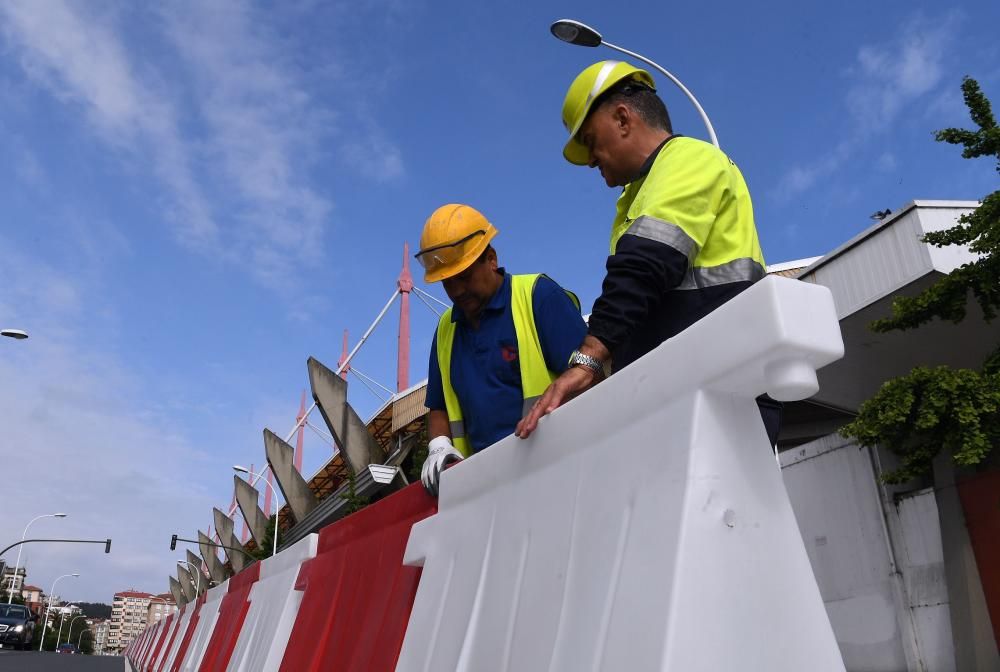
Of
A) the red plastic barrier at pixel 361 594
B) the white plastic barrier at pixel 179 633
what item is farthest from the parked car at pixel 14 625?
the red plastic barrier at pixel 361 594

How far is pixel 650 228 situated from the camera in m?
1.70

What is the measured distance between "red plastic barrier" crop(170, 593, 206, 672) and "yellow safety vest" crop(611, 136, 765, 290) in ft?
24.2

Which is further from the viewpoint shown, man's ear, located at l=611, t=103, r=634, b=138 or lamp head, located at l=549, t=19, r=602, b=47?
lamp head, located at l=549, t=19, r=602, b=47

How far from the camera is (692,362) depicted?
3.89 ft

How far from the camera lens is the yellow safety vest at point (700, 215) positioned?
1.72m

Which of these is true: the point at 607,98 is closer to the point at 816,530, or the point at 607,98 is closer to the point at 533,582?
the point at 533,582

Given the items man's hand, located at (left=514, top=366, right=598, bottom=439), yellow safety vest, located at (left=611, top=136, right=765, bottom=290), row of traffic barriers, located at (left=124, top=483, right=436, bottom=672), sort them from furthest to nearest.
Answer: row of traffic barriers, located at (left=124, top=483, right=436, bottom=672) → yellow safety vest, located at (left=611, top=136, right=765, bottom=290) → man's hand, located at (left=514, top=366, right=598, bottom=439)

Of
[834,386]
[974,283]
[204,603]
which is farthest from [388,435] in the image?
[974,283]

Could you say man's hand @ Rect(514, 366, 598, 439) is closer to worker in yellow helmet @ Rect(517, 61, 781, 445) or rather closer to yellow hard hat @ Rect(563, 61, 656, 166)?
worker in yellow helmet @ Rect(517, 61, 781, 445)

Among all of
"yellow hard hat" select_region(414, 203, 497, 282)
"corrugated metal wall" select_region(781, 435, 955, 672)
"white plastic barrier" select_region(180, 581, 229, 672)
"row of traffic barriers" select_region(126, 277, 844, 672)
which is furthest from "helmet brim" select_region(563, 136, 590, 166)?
"corrugated metal wall" select_region(781, 435, 955, 672)

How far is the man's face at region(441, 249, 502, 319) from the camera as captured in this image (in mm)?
2797

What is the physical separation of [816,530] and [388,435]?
94.7 ft

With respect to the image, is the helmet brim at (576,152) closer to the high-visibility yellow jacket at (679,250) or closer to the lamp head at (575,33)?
the high-visibility yellow jacket at (679,250)

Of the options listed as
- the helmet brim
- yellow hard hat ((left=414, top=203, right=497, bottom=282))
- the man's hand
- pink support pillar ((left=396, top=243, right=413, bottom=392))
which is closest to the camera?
the man's hand
